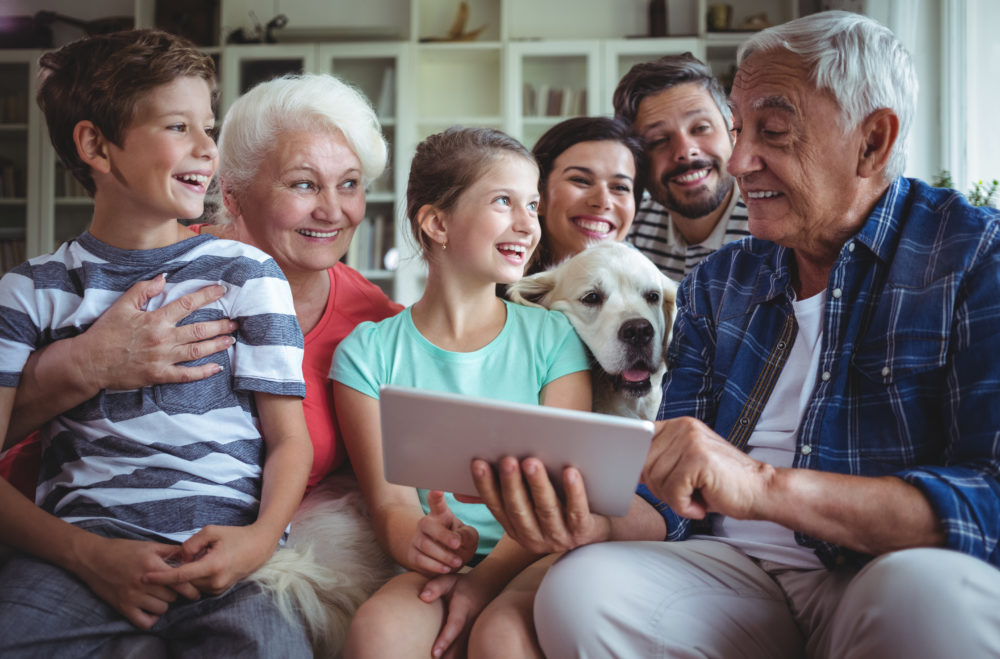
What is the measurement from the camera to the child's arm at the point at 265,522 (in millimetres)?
1143

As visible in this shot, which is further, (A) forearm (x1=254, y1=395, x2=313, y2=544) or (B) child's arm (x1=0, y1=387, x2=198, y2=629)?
(A) forearm (x1=254, y1=395, x2=313, y2=544)

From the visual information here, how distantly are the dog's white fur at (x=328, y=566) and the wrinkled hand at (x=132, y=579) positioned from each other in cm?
13

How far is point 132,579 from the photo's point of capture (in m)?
1.13

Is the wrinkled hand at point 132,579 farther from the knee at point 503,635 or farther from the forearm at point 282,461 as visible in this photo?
the knee at point 503,635

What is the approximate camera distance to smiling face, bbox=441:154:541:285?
159cm

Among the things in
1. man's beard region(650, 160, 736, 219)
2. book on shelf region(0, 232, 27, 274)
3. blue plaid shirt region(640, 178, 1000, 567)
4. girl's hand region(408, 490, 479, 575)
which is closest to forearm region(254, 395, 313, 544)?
girl's hand region(408, 490, 479, 575)

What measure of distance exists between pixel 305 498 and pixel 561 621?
2.15 feet

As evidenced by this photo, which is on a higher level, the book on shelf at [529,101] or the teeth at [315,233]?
the book on shelf at [529,101]

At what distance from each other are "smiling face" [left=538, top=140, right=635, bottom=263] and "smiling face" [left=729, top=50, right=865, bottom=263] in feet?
2.57

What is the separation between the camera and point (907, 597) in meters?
0.89

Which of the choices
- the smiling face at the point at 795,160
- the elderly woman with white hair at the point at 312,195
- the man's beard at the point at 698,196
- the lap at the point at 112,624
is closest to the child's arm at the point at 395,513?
the elderly woman with white hair at the point at 312,195

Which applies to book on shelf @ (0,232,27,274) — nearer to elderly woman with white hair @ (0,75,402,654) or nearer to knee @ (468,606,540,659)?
elderly woman with white hair @ (0,75,402,654)

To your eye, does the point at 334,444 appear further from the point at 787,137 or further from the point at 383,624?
the point at 787,137

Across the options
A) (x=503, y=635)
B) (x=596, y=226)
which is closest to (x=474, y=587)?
(x=503, y=635)
